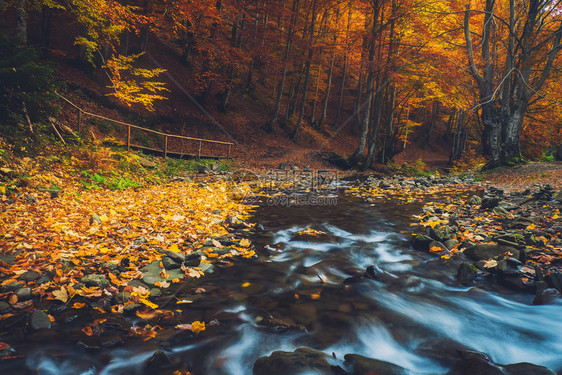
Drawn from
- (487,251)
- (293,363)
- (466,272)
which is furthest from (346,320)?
(487,251)

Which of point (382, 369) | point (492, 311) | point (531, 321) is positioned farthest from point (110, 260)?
point (531, 321)

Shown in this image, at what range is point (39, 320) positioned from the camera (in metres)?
2.67

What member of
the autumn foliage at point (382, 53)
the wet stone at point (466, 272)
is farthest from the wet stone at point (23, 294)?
the autumn foliage at point (382, 53)

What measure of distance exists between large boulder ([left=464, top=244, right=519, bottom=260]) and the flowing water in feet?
1.55

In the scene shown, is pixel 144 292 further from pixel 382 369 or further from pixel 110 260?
pixel 382 369

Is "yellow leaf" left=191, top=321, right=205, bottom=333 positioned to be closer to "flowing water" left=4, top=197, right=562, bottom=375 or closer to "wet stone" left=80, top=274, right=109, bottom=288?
"flowing water" left=4, top=197, right=562, bottom=375

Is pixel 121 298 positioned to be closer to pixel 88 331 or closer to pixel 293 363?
pixel 88 331

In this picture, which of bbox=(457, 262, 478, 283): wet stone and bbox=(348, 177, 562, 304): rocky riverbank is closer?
bbox=(348, 177, 562, 304): rocky riverbank

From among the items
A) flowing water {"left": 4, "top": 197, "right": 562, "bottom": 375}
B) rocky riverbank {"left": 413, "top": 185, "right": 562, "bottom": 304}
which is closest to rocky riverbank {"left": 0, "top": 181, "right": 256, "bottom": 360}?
flowing water {"left": 4, "top": 197, "right": 562, "bottom": 375}

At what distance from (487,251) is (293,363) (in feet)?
12.3

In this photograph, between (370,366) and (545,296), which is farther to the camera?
(545,296)

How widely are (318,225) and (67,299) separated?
16.5 ft

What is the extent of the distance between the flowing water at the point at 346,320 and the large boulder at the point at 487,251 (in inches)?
18.6

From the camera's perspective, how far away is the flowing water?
2.57 metres
